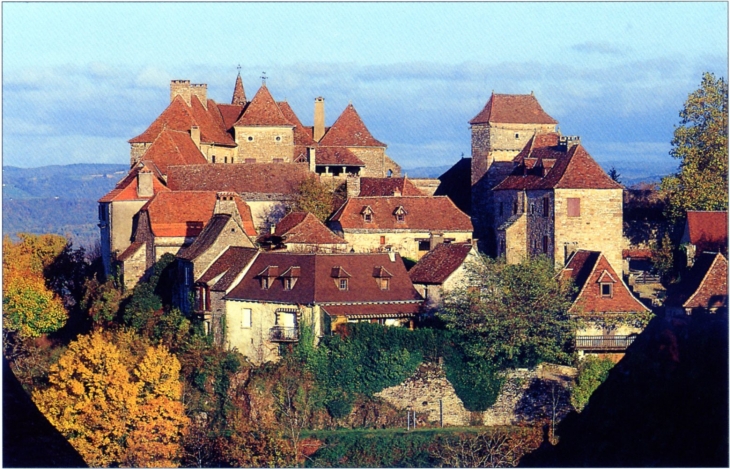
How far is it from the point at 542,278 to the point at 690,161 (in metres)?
16.4

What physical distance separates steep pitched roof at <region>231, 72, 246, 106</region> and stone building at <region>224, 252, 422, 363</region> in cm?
3114

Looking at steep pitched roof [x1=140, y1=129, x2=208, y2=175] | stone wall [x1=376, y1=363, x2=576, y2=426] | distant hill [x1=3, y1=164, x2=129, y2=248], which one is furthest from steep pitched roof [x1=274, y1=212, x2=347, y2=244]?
distant hill [x1=3, y1=164, x2=129, y2=248]

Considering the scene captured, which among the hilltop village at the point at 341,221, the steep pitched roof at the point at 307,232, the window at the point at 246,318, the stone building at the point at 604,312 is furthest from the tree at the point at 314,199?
the stone building at the point at 604,312

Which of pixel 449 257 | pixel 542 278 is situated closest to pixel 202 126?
pixel 449 257

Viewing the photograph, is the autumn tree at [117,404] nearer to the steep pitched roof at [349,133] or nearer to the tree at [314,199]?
the tree at [314,199]

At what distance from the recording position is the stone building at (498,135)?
65.2 m

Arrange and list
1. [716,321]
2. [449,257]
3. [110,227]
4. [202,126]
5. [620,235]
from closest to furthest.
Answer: [716,321] < [449,257] < [620,235] < [110,227] < [202,126]

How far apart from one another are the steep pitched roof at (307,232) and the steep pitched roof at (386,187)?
7266 mm

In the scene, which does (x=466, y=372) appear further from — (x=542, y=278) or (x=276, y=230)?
(x=276, y=230)

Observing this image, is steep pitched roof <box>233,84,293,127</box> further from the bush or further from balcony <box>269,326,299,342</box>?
the bush

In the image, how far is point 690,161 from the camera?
6059 cm

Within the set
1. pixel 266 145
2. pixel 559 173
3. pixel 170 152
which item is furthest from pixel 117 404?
pixel 266 145

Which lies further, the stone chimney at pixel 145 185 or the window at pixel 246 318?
the stone chimney at pixel 145 185

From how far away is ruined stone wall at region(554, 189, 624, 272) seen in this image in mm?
54281
